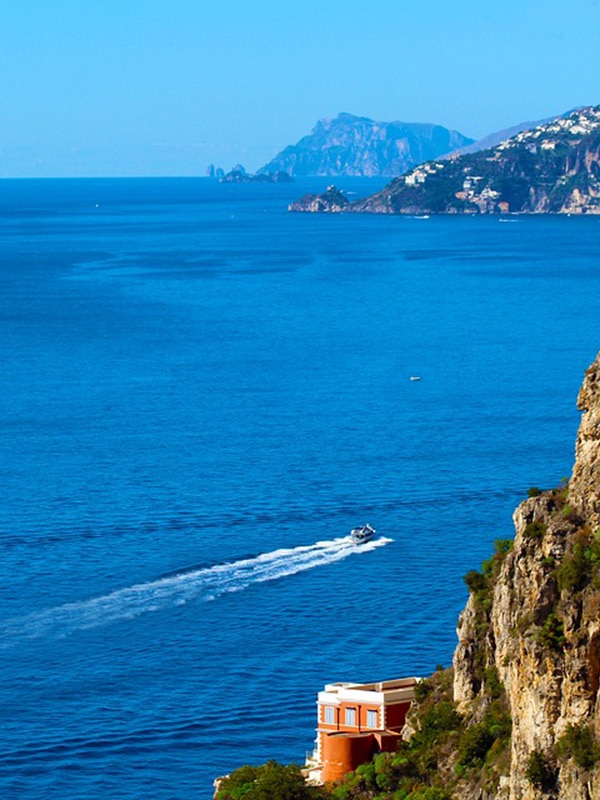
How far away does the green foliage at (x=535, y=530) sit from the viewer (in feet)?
91.2

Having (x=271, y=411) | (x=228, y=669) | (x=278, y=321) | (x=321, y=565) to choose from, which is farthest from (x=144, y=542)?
(x=278, y=321)

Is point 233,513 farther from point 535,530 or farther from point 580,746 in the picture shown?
point 580,746

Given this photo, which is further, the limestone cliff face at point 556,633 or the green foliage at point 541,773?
the green foliage at point 541,773

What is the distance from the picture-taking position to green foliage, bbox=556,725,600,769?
82.6 feet

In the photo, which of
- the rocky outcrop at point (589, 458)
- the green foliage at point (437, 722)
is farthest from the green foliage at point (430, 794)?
the rocky outcrop at point (589, 458)

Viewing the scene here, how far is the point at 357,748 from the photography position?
3362 centimetres

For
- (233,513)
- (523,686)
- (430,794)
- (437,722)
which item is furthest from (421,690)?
(233,513)

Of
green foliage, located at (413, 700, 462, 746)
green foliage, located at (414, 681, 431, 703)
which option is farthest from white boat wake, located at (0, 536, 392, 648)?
green foliage, located at (413, 700, 462, 746)

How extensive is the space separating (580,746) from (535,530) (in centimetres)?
374

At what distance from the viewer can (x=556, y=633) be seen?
86.2ft

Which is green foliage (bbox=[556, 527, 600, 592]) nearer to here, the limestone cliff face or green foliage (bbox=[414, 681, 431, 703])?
the limestone cliff face

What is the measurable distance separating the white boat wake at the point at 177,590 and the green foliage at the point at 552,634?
3489 cm

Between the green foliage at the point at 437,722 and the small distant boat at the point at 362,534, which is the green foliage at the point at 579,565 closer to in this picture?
the green foliage at the point at 437,722

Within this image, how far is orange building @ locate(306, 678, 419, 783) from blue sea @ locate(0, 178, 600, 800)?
11.3 meters
